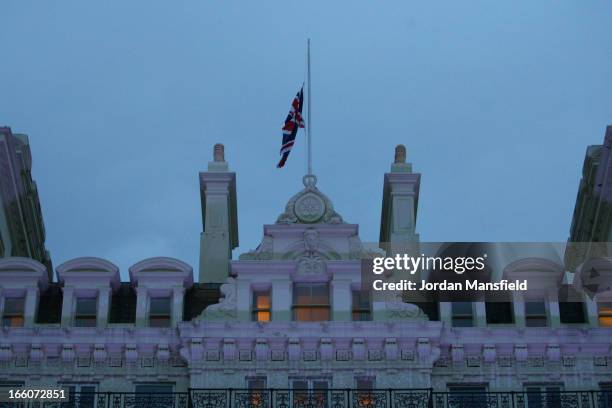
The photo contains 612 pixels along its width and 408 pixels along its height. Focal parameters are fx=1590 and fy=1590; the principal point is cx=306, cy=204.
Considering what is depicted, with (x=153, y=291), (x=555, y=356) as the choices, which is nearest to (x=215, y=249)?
(x=153, y=291)

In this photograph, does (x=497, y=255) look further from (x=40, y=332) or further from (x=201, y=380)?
(x=40, y=332)

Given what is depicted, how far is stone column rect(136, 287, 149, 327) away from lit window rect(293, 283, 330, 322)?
4325 millimetres

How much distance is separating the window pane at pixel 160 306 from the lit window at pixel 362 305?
17.9 ft

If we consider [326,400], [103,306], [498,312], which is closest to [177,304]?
[103,306]

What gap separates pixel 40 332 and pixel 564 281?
613 inches

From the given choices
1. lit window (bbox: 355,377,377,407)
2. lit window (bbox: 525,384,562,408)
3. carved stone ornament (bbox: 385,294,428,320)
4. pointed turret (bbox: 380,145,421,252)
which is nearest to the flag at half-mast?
pointed turret (bbox: 380,145,421,252)

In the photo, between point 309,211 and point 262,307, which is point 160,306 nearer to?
point 262,307

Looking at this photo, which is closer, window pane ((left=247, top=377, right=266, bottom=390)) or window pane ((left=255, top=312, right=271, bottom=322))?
window pane ((left=247, top=377, right=266, bottom=390))

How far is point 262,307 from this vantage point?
45.9 m

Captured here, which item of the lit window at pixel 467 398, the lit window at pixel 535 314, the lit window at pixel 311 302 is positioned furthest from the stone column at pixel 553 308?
the lit window at pixel 311 302

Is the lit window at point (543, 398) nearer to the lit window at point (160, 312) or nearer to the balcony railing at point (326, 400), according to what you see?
the balcony railing at point (326, 400)

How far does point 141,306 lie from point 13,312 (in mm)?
3793

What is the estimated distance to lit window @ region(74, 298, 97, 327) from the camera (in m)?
46.2

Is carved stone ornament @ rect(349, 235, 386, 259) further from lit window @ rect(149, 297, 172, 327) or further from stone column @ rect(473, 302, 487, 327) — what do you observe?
lit window @ rect(149, 297, 172, 327)
